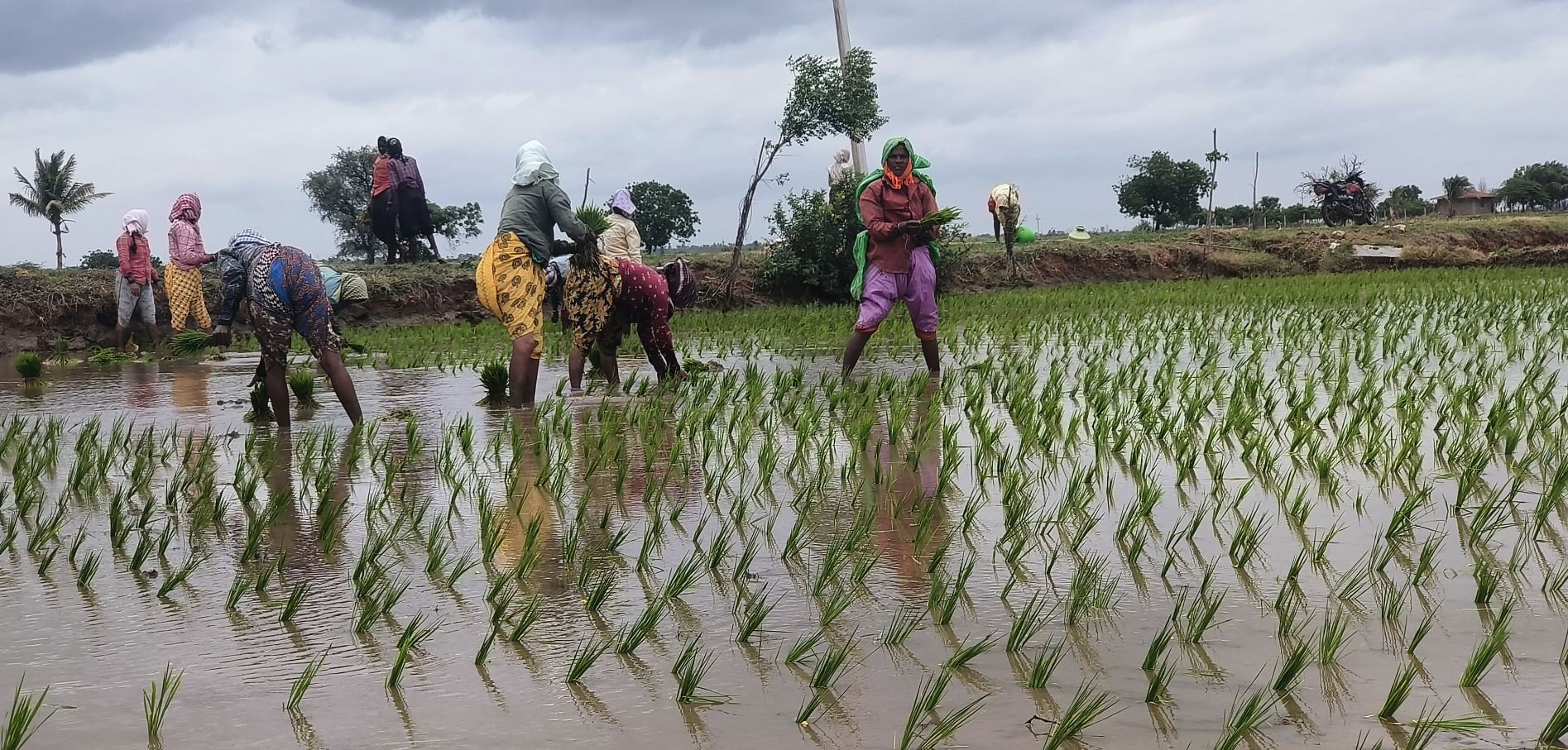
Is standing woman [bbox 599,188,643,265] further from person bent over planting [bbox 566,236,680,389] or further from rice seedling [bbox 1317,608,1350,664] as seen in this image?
rice seedling [bbox 1317,608,1350,664]

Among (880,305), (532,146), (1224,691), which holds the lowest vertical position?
(1224,691)

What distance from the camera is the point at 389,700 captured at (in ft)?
9.04

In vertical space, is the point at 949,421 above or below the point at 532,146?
below

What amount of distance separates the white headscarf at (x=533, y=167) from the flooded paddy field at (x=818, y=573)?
3.81 ft

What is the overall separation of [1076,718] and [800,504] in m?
2.22

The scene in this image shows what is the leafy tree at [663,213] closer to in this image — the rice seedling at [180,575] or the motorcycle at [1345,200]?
the motorcycle at [1345,200]

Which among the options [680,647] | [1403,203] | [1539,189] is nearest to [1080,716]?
[680,647]

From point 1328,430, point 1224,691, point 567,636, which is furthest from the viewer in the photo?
point 1328,430

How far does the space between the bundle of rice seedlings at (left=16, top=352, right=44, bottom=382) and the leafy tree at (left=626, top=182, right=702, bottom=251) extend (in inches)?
861

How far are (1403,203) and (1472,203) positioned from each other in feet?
14.7

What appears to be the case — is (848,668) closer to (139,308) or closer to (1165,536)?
(1165,536)

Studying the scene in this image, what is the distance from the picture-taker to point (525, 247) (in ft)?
23.5

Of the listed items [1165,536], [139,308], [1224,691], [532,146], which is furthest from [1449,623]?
[139,308]

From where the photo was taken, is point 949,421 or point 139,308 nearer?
point 949,421
